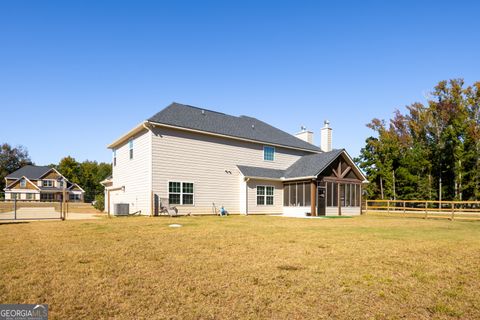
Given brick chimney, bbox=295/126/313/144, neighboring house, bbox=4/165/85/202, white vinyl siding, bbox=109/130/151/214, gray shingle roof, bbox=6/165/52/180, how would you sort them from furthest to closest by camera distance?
gray shingle roof, bbox=6/165/52/180
neighboring house, bbox=4/165/85/202
brick chimney, bbox=295/126/313/144
white vinyl siding, bbox=109/130/151/214

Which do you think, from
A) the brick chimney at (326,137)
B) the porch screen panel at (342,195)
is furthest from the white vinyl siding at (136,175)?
the brick chimney at (326,137)

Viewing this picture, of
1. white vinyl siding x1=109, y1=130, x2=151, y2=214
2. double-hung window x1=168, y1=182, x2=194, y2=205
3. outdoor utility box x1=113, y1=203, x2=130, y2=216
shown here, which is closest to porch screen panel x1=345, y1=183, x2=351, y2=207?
double-hung window x1=168, y1=182, x2=194, y2=205

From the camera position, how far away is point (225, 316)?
404 cm

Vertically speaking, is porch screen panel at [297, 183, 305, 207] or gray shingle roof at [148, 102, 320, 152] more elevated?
gray shingle roof at [148, 102, 320, 152]

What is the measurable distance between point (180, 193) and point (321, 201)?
420 inches

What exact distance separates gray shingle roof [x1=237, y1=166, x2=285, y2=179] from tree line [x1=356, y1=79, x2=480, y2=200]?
24967mm

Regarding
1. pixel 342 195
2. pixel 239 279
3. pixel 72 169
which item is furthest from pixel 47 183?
pixel 239 279

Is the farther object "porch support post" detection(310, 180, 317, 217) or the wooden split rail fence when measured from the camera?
"porch support post" detection(310, 180, 317, 217)

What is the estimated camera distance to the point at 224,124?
26297 mm

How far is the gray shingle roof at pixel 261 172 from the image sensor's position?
24.7m

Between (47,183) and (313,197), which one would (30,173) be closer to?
(47,183)

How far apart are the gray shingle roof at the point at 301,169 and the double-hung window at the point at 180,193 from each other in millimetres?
4416

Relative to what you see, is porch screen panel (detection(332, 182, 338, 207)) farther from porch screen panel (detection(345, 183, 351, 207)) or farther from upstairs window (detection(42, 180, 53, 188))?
upstairs window (detection(42, 180, 53, 188))

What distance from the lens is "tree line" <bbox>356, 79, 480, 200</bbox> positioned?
40.2 meters
